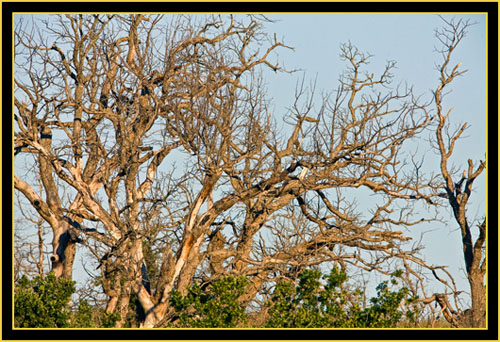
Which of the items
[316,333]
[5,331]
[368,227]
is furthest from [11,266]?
[368,227]

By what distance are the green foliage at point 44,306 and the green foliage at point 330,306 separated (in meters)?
3.83

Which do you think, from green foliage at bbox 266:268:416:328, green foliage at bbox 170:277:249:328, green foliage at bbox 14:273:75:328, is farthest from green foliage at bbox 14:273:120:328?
green foliage at bbox 266:268:416:328

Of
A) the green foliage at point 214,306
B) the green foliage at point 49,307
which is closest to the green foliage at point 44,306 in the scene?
the green foliage at point 49,307

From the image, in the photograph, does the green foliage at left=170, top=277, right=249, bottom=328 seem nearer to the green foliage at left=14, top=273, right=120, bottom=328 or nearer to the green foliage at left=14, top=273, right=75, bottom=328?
the green foliage at left=14, top=273, right=120, bottom=328

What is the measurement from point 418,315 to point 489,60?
16.0 feet

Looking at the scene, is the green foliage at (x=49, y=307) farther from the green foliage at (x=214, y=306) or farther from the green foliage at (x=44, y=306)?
the green foliage at (x=214, y=306)

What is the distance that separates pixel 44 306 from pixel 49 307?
10 centimetres

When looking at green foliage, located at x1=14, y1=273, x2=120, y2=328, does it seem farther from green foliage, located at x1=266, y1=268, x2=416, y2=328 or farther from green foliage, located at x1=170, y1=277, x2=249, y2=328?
green foliage, located at x1=266, y1=268, x2=416, y2=328

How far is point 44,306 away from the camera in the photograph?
15.4 m

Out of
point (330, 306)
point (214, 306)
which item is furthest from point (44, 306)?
point (330, 306)

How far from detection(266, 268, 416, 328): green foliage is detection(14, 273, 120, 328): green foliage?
11.1 feet

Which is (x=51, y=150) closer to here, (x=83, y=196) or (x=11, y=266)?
(x=83, y=196)

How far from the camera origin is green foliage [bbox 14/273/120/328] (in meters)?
15.4

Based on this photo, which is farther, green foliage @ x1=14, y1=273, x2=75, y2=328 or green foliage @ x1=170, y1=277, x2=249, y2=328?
green foliage @ x1=14, y1=273, x2=75, y2=328
